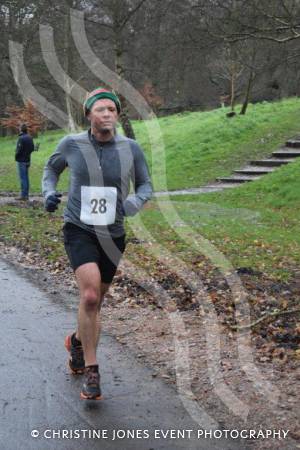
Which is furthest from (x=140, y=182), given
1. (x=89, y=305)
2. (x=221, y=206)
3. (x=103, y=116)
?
(x=221, y=206)

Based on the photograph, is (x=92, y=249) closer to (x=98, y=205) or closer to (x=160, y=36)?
(x=98, y=205)

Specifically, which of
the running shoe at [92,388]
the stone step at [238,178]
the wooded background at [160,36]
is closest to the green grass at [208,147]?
the stone step at [238,178]

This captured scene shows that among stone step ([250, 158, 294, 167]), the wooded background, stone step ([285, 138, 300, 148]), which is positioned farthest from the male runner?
stone step ([285, 138, 300, 148])

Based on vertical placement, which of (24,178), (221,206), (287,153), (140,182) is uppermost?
(140,182)

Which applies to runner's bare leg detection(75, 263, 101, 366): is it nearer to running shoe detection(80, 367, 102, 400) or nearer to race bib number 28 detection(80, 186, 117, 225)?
running shoe detection(80, 367, 102, 400)

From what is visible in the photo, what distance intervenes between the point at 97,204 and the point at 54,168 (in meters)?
0.53

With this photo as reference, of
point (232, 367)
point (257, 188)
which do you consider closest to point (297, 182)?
point (257, 188)

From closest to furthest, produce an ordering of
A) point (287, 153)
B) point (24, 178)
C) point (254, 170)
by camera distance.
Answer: point (24, 178), point (254, 170), point (287, 153)

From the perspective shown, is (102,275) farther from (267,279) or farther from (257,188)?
(257,188)

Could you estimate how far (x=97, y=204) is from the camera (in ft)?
15.5

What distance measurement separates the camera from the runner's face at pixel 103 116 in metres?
4.74

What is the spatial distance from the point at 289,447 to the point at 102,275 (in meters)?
1.84

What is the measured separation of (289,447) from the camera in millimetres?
3982

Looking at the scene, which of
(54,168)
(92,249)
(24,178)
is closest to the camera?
(92,249)
